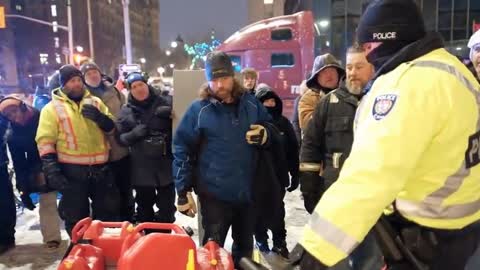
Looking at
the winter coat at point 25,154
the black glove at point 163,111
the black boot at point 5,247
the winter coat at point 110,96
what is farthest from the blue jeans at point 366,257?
the black boot at point 5,247

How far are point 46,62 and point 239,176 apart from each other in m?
69.1

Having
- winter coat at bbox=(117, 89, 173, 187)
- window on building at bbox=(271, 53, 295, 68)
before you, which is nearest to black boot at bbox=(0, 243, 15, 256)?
winter coat at bbox=(117, 89, 173, 187)

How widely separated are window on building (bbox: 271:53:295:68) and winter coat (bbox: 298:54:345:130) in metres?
8.20

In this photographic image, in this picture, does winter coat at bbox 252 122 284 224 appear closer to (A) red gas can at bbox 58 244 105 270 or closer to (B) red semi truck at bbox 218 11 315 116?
(A) red gas can at bbox 58 244 105 270

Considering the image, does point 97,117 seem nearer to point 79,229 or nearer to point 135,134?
point 135,134

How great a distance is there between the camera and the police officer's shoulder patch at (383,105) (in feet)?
4.61

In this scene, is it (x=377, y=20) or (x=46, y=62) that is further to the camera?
(x=46, y=62)

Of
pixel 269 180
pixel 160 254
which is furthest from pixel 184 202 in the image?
pixel 160 254

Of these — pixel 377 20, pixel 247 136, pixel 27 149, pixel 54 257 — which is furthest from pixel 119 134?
pixel 377 20

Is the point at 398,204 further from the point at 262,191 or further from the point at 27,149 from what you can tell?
the point at 27,149

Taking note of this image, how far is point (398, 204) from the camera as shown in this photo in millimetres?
1584

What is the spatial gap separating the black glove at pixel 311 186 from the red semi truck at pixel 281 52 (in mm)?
9093

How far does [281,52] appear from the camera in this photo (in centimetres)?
1247

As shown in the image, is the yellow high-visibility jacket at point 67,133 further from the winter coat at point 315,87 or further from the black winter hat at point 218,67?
the winter coat at point 315,87
